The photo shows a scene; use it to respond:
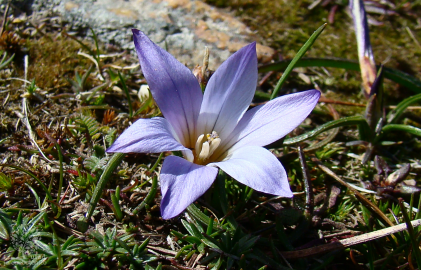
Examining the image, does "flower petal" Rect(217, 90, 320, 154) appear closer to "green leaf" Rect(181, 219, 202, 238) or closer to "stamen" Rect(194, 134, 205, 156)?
"stamen" Rect(194, 134, 205, 156)

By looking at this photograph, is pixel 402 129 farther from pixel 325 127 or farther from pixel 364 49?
pixel 364 49

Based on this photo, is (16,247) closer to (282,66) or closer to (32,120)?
(32,120)

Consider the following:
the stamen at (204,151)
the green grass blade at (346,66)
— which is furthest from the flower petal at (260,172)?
the green grass blade at (346,66)

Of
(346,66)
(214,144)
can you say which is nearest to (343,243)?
(214,144)

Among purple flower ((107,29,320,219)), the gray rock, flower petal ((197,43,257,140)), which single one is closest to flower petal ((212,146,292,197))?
purple flower ((107,29,320,219))

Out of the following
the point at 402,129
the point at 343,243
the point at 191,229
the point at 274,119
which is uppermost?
the point at 274,119

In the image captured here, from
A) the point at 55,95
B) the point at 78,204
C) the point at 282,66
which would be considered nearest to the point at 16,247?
the point at 78,204

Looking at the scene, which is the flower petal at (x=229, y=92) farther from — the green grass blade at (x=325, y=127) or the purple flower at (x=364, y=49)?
the purple flower at (x=364, y=49)
